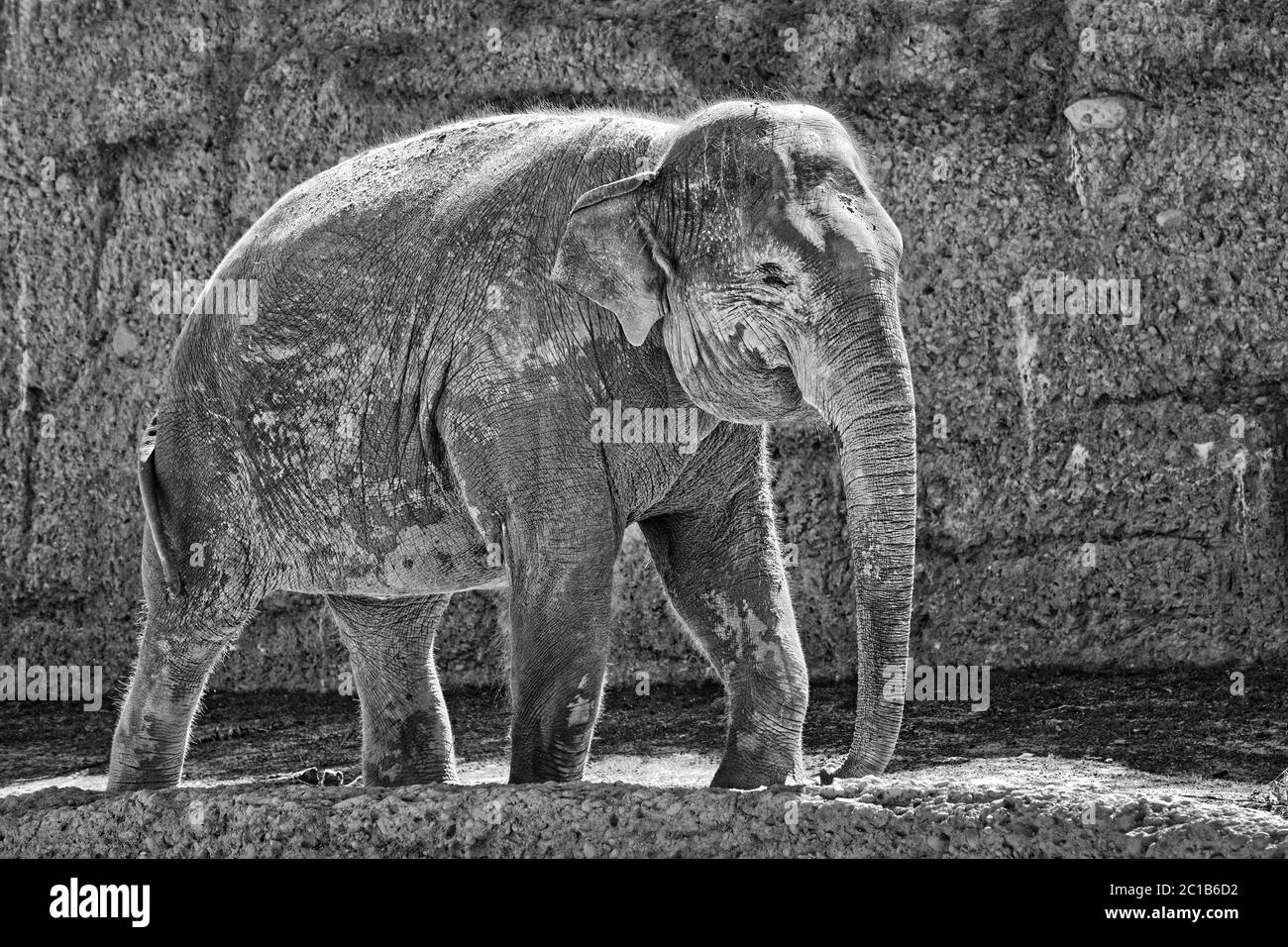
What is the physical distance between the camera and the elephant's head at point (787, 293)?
16.2 ft

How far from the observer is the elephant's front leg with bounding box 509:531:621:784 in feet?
17.5

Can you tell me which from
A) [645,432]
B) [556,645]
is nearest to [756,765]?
[556,645]

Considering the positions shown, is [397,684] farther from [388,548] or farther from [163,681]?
[388,548]

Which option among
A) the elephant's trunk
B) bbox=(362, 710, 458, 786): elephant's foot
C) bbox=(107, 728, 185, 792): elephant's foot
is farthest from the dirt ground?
the elephant's trunk

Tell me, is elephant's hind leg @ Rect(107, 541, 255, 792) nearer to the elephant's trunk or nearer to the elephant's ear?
the elephant's ear

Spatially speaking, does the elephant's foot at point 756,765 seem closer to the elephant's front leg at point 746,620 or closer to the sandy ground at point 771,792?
the elephant's front leg at point 746,620

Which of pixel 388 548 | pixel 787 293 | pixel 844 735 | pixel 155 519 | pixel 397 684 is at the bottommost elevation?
pixel 844 735

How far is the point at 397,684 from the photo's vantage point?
6.76 m

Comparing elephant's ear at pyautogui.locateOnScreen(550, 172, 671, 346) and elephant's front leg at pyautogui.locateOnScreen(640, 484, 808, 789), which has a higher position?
elephant's ear at pyautogui.locateOnScreen(550, 172, 671, 346)

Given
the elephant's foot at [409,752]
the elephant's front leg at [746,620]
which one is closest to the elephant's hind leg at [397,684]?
the elephant's foot at [409,752]

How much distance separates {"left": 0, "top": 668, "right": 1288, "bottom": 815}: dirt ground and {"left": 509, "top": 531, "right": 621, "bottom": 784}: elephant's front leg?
4.33 ft

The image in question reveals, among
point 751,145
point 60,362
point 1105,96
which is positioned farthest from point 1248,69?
point 60,362

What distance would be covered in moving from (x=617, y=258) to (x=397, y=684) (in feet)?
7.16

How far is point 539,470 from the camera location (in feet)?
17.6
